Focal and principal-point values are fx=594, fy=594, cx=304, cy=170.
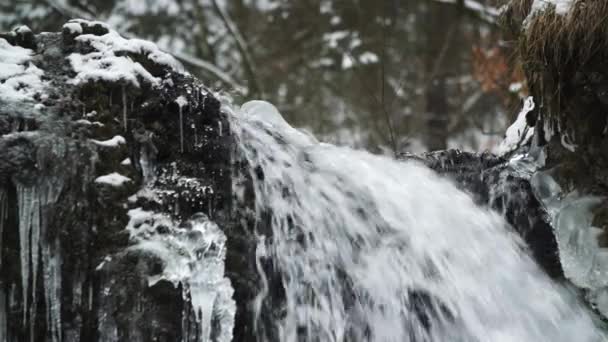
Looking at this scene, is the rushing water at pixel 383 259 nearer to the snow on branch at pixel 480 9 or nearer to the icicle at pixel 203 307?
the icicle at pixel 203 307

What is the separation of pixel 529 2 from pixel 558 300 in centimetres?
168

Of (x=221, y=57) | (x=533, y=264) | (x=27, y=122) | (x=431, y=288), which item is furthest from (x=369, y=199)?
(x=221, y=57)

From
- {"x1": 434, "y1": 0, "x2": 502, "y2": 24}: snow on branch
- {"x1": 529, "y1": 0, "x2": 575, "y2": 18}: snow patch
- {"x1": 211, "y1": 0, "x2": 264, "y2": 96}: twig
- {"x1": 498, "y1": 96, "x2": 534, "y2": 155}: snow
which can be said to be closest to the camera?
{"x1": 529, "y1": 0, "x2": 575, "y2": 18}: snow patch

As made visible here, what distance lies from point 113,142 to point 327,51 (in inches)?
274

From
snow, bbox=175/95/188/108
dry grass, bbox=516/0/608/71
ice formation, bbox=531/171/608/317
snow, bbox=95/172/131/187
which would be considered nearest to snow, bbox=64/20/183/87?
snow, bbox=175/95/188/108

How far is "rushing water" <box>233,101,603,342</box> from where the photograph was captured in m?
2.62

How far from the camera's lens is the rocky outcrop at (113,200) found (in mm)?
2162

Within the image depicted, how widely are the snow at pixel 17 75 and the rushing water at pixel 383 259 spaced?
871mm

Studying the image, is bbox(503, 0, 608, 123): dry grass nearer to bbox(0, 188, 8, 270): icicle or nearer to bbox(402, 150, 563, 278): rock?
bbox(402, 150, 563, 278): rock

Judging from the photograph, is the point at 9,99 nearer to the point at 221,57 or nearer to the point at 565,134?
the point at 565,134

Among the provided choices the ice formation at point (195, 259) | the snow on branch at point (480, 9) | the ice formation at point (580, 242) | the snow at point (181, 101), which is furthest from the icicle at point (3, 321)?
the snow on branch at point (480, 9)

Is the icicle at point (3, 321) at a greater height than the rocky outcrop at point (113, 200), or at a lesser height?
lesser

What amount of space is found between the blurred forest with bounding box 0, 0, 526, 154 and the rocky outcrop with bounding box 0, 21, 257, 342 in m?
5.32

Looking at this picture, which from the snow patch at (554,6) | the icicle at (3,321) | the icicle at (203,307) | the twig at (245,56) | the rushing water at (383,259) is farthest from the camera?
the twig at (245,56)
